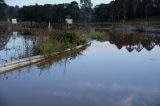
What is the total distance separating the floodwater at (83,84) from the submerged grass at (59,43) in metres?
1.05

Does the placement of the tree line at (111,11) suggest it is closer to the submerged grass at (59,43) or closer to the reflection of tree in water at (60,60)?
the submerged grass at (59,43)

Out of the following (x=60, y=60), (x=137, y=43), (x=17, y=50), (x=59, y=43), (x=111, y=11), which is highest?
(x=111, y=11)

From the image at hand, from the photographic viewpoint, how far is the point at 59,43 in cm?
1591

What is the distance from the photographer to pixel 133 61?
13539mm

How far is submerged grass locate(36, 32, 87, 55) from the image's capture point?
553 inches

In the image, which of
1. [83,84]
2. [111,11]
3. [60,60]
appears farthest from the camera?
[111,11]

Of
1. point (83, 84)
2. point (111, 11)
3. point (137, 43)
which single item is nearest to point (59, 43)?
point (83, 84)

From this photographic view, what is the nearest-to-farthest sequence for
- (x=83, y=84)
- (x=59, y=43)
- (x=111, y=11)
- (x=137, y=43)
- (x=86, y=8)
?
1. (x=83, y=84)
2. (x=59, y=43)
3. (x=137, y=43)
4. (x=111, y=11)
5. (x=86, y=8)

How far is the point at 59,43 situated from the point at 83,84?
7.24 m

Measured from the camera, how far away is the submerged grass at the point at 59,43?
1404 cm

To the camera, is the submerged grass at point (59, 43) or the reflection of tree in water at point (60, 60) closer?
the reflection of tree in water at point (60, 60)

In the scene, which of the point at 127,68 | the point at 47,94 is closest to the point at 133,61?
the point at 127,68

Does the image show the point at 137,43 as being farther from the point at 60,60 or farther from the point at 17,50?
the point at 60,60

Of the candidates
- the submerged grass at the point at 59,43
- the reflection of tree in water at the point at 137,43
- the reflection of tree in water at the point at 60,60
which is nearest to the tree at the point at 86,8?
the reflection of tree in water at the point at 137,43
